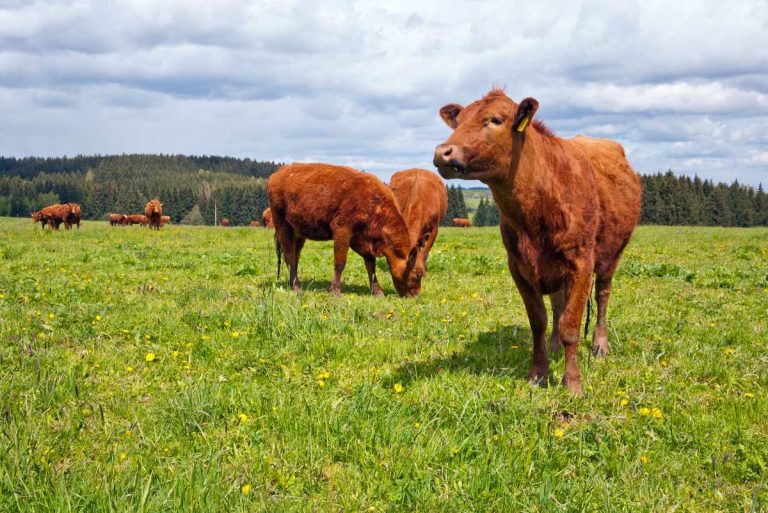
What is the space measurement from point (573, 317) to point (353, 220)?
6.84 meters

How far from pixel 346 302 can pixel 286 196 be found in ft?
12.8

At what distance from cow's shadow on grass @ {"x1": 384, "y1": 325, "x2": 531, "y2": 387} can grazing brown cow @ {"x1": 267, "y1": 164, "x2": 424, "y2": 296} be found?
415 cm

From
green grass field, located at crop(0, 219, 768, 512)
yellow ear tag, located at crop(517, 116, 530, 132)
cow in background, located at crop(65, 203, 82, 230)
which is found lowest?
green grass field, located at crop(0, 219, 768, 512)

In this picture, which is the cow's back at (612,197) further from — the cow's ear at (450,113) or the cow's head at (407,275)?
the cow's head at (407,275)

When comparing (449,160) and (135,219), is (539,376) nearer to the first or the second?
(449,160)

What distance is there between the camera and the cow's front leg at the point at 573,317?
566 cm

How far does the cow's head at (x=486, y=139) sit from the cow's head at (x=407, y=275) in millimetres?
6234

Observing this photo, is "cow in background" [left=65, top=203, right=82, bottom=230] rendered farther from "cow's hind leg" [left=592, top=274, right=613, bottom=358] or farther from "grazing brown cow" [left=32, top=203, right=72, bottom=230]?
"cow's hind leg" [left=592, top=274, right=613, bottom=358]

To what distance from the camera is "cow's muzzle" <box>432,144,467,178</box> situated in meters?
4.93

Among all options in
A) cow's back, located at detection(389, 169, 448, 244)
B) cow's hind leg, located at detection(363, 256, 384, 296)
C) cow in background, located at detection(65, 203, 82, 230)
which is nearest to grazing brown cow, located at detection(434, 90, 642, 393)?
cow's hind leg, located at detection(363, 256, 384, 296)

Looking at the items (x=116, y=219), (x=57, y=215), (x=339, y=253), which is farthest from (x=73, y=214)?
(x=339, y=253)

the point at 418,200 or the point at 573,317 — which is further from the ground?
the point at 418,200

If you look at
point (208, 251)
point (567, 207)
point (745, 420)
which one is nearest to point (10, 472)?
point (567, 207)

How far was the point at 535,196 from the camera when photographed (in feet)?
18.2
